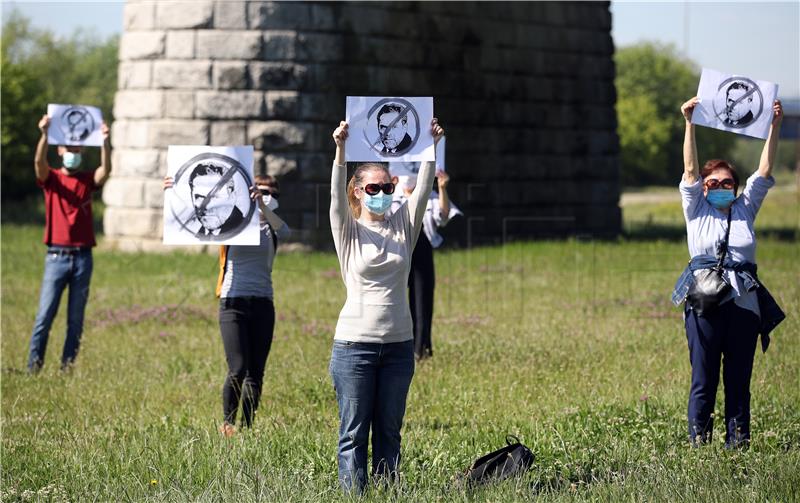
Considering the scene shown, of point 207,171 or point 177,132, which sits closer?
point 207,171

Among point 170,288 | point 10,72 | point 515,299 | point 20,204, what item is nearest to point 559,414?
point 515,299

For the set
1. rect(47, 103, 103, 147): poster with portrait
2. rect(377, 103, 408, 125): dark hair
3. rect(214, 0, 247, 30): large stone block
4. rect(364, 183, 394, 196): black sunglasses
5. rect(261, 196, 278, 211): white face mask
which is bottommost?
rect(261, 196, 278, 211): white face mask

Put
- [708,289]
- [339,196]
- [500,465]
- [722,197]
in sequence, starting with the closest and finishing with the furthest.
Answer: [339,196]
[500,465]
[708,289]
[722,197]

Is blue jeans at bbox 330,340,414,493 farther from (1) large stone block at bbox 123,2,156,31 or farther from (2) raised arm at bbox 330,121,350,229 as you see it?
(1) large stone block at bbox 123,2,156,31

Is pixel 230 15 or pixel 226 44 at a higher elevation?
pixel 230 15

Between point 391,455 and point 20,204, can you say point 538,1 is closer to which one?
point 20,204

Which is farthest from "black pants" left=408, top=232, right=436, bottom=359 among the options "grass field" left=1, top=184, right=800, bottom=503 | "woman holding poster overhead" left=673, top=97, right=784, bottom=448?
"woman holding poster overhead" left=673, top=97, right=784, bottom=448

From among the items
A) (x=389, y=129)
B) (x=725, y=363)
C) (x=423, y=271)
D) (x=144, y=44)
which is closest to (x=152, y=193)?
(x=144, y=44)

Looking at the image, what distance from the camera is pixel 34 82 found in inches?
1708

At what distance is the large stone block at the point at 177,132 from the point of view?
2123 cm

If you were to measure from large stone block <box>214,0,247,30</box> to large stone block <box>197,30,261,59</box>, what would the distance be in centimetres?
10

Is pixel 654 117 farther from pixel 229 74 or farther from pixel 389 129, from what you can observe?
pixel 389 129

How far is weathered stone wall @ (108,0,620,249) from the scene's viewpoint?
21312mm

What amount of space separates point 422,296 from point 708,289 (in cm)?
445
